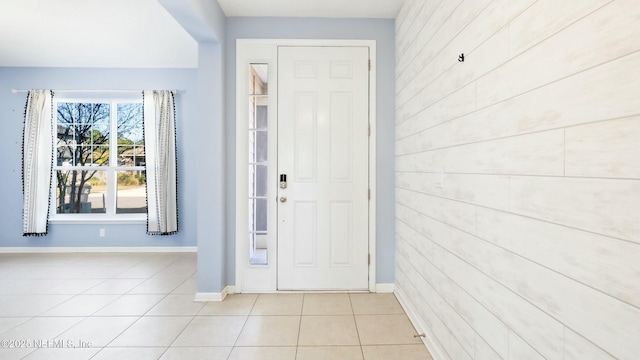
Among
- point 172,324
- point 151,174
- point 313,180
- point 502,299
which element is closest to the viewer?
point 502,299

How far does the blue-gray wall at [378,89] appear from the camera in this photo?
9.92ft

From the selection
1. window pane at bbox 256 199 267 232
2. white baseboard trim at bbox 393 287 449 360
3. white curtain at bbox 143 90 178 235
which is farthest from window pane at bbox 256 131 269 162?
white curtain at bbox 143 90 178 235

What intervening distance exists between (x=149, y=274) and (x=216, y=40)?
2.76 meters

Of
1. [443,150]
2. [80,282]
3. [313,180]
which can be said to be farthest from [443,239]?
[80,282]

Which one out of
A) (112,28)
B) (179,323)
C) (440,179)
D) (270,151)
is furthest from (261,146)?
(112,28)

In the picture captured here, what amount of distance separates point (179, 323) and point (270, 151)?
5.49 feet

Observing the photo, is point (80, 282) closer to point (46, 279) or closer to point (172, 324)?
point (46, 279)

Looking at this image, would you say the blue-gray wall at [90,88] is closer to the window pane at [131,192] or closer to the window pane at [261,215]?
the window pane at [131,192]

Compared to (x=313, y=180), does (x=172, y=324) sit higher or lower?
lower

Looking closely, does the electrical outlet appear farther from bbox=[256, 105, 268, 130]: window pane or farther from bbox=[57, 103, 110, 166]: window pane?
bbox=[57, 103, 110, 166]: window pane

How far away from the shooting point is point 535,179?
1.08 metres

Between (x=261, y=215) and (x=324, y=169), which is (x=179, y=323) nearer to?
(x=261, y=215)

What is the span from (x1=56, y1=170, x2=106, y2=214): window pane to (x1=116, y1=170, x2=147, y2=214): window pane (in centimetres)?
25

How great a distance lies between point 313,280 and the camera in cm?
306
